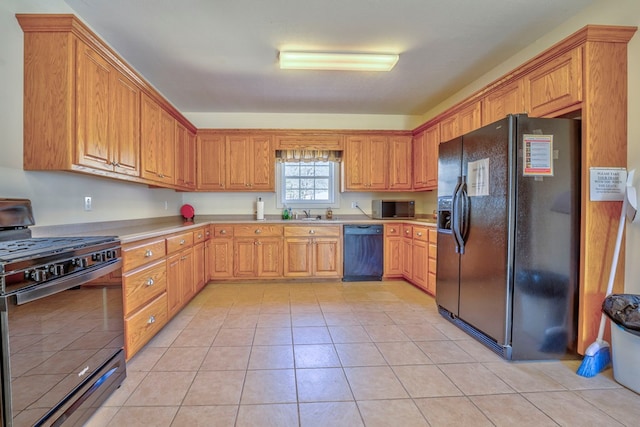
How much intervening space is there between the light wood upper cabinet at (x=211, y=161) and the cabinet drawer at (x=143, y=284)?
1994 mm

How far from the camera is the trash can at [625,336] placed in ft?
5.46

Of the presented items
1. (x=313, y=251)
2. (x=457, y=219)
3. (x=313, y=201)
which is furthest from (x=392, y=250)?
(x=457, y=219)

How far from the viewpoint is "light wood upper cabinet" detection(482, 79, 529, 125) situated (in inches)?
95.0

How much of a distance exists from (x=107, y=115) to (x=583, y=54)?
3291 mm

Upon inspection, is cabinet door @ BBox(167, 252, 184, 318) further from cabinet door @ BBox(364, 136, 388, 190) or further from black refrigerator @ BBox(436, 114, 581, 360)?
cabinet door @ BBox(364, 136, 388, 190)

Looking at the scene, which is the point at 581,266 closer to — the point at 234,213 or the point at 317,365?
the point at 317,365

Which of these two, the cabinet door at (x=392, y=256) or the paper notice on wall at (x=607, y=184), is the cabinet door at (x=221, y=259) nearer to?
the cabinet door at (x=392, y=256)

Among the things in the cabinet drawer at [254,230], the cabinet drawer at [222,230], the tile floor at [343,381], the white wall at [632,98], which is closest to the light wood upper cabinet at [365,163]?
the cabinet drawer at [254,230]

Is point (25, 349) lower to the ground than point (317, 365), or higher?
higher

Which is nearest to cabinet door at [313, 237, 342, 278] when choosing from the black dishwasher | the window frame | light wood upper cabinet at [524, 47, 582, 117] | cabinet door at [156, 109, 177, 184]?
the black dishwasher

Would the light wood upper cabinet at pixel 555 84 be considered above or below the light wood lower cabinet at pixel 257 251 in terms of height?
above

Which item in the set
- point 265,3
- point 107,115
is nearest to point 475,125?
point 265,3

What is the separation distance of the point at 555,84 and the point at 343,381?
8.25 feet

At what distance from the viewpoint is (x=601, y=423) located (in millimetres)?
1476
